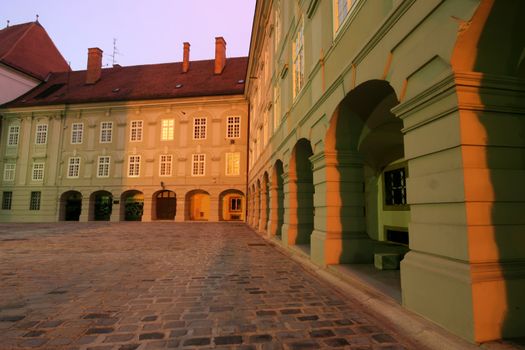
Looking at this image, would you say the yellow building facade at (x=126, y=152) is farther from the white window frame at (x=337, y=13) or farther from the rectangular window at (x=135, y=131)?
the white window frame at (x=337, y=13)

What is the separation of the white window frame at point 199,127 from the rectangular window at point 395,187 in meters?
23.1

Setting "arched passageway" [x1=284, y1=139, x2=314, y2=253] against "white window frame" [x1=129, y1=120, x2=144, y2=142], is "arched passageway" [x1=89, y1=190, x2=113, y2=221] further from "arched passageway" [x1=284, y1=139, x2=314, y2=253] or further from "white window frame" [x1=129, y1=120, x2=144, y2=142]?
"arched passageway" [x1=284, y1=139, x2=314, y2=253]

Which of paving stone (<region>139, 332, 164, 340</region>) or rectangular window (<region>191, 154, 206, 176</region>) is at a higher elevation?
rectangular window (<region>191, 154, 206, 176</region>)

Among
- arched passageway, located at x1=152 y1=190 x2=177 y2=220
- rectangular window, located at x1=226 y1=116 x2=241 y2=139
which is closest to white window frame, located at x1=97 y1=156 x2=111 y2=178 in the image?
arched passageway, located at x1=152 y1=190 x2=177 y2=220

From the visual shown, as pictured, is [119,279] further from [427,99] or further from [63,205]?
[63,205]

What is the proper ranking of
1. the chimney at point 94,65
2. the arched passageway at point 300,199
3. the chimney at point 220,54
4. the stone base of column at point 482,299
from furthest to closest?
the chimney at point 94,65 → the chimney at point 220,54 → the arched passageway at point 300,199 → the stone base of column at point 482,299

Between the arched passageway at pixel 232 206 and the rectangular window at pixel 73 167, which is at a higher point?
the rectangular window at pixel 73 167

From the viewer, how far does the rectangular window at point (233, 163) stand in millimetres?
31875

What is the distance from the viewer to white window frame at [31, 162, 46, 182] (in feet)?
110

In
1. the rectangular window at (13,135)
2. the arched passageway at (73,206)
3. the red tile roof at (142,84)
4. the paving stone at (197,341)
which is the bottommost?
the paving stone at (197,341)

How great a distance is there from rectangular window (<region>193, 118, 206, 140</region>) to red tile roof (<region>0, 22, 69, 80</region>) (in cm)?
2137

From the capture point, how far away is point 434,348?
10.6 ft

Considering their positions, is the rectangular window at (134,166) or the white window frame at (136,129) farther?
the white window frame at (136,129)

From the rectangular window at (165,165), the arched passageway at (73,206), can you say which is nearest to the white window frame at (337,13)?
the rectangular window at (165,165)
